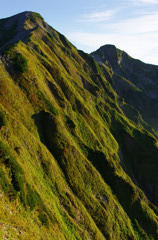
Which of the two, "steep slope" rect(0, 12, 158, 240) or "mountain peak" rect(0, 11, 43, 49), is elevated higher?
"mountain peak" rect(0, 11, 43, 49)

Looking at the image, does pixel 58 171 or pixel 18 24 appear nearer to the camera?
pixel 58 171

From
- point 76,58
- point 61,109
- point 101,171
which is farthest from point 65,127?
point 76,58

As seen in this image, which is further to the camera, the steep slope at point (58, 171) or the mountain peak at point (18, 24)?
the mountain peak at point (18, 24)

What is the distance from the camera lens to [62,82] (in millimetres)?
68500

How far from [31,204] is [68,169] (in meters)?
16.5

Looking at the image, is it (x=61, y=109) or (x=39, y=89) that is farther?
(x=61, y=109)

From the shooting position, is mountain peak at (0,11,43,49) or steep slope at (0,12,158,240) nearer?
steep slope at (0,12,158,240)

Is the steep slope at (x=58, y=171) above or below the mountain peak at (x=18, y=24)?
below

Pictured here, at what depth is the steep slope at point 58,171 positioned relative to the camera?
23141mm

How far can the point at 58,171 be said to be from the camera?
3712 cm

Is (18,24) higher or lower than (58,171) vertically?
higher

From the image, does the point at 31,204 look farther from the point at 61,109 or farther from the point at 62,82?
the point at 62,82

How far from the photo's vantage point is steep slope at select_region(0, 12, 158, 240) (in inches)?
911

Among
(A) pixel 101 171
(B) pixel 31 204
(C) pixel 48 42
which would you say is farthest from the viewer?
(C) pixel 48 42
